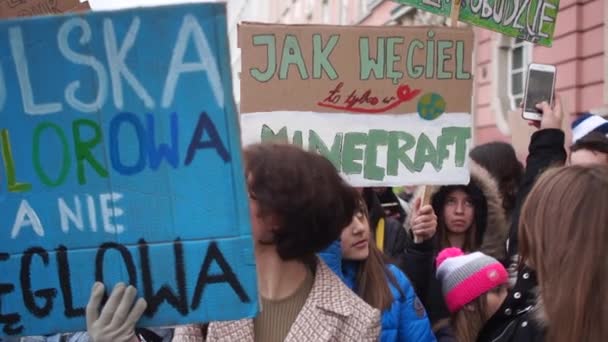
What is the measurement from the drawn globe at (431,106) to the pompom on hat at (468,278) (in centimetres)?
59

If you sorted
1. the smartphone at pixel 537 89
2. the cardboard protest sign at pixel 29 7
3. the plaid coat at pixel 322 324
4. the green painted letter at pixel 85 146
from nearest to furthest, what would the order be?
the green painted letter at pixel 85 146 → the plaid coat at pixel 322 324 → the cardboard protest sign at pixel 29 7 → the smartphone at pixel 537 89

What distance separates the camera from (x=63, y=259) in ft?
5.34

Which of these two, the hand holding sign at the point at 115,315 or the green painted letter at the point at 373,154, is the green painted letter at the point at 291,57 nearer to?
the green painted letter at the point at 373,154

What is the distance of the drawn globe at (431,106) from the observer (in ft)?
10.1

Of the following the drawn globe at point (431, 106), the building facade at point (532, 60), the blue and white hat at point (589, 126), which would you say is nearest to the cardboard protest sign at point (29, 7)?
the drawn globe at point (431, 106)

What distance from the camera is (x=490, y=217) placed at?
133 inches

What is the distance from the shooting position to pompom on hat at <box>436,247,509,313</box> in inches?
105

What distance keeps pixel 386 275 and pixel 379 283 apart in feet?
0.15

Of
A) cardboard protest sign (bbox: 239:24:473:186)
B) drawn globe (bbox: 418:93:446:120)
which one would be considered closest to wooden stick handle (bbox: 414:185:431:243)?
cardboard protest sign (bbox: 239:24:473:186)

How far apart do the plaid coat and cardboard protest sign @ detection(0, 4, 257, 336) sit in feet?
0.55

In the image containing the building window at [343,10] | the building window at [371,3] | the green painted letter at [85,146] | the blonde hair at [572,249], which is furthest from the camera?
the building window at [343,10]

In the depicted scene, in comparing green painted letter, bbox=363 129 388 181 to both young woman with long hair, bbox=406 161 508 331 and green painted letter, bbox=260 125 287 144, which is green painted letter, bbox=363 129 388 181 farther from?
young woman with long hair, bbox=406 161 508 331

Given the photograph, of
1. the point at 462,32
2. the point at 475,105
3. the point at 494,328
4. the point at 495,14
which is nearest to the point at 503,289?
the point at 494,328

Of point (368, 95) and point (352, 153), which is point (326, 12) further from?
point (352, 153)
